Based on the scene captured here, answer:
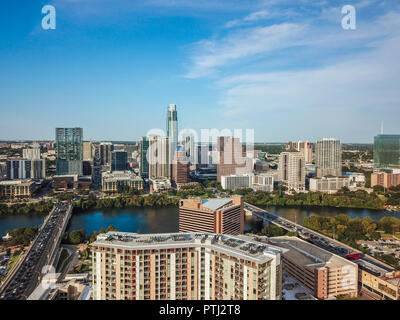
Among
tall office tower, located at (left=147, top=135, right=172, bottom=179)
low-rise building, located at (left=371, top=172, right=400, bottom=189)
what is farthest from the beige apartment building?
tall office tower, located at (left=147, top=135, right=172, bottom=179)

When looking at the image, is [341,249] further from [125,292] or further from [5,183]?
[5,183]

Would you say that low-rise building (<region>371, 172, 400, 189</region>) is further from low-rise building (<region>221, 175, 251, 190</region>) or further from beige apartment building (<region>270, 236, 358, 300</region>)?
beige apartment building (<region>270, 236, 358, 300</region>)

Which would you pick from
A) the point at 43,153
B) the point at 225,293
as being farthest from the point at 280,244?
the point at 43,153

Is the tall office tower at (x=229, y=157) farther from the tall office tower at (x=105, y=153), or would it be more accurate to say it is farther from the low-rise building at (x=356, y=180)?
the tall office tower at (x=105, y=153)

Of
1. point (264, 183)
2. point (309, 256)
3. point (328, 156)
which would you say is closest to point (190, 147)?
point (264, 183)

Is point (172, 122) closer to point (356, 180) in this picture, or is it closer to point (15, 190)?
point (15, 190)
